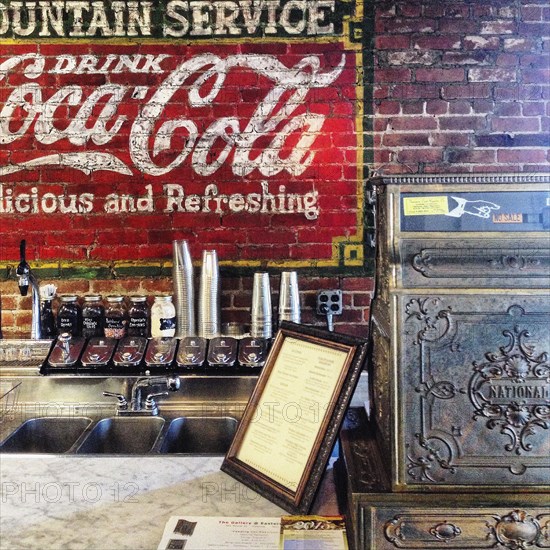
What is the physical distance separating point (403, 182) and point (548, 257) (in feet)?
1.20

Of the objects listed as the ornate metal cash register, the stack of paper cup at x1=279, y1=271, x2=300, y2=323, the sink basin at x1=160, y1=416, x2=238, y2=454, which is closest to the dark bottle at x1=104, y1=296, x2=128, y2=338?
the sink basin at x1=160, y1=416, x2=238, y2=454

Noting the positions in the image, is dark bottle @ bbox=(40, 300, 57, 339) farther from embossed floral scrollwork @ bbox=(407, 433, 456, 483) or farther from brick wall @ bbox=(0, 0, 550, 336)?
embossed floral scrollwork @ bbox=(407, 433, 456, 483)

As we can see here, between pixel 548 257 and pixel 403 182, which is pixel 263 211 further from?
pixel 548 257

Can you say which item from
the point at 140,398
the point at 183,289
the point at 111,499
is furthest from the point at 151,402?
the point at 111,499

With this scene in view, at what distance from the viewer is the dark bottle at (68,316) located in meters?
2.48

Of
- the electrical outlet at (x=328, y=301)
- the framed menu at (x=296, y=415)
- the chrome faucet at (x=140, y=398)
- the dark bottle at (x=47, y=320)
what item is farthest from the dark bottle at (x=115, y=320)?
the framed menu at (x=296, y=415)

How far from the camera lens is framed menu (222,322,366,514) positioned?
1.41 m

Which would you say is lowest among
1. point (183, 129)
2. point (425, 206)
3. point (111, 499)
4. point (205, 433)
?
point (205, 433)

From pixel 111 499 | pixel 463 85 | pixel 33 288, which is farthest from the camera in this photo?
pixel 463 85

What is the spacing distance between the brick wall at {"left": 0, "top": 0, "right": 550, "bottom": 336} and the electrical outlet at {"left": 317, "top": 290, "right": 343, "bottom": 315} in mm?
180

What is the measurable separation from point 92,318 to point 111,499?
117 centimetres

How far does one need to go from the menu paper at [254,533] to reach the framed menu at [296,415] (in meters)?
0.06

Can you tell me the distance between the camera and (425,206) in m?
1.27

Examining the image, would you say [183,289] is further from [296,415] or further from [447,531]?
[447,531]
